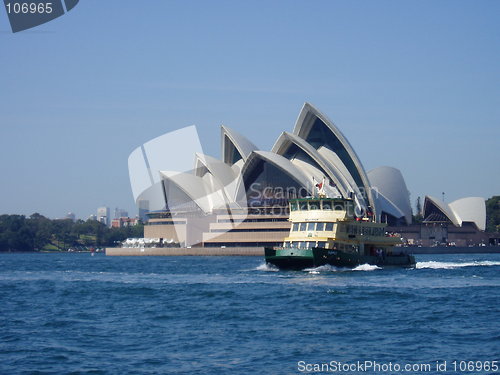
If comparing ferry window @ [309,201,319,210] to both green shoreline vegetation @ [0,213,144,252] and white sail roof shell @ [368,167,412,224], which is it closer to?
white sail roof shell @ [368,167,412,224]

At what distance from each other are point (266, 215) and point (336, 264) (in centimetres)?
5773

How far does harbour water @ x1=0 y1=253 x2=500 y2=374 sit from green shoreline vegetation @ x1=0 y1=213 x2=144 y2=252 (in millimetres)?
121618

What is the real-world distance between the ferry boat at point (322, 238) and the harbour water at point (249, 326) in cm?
582

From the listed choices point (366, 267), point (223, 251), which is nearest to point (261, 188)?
point (223, 251)

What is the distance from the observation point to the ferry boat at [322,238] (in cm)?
4794

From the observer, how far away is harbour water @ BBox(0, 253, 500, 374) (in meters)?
19.8

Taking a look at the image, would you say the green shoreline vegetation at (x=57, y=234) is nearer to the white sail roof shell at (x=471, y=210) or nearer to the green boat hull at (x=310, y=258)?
the white sail roof shell at (x=471, y=210)

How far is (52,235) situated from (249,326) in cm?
15409

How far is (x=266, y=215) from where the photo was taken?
106062mm

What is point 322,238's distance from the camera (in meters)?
48.7

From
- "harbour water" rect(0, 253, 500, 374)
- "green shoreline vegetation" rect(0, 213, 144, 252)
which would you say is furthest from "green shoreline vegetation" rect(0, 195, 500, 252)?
"harbour water" rect(0, 253, 500, 374)

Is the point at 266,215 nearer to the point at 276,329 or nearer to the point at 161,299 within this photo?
the point at 161,299

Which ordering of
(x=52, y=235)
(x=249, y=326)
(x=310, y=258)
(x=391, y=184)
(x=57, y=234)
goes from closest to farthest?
(x=249, y=326) → (x=310, y=258) → (x=391, y=184) → (x=57, y=234) → (x=52, y=235)

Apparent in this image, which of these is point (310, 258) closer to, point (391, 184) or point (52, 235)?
point (391, 184)
